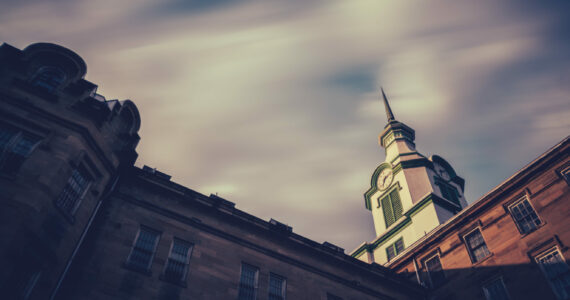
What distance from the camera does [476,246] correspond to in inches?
964

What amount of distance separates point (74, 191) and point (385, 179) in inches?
1333

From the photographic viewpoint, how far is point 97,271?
16031 mm

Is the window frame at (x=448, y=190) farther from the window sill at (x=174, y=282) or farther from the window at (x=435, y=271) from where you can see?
the window sill at (x=174, y=282)

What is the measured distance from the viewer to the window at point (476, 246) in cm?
2393

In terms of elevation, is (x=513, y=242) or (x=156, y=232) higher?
(x=513, y=242)

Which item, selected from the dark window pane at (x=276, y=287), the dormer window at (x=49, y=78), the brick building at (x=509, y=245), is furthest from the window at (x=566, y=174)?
the dormer window at (x=49, y=78)

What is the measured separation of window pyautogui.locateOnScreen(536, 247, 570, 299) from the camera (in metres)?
19.1

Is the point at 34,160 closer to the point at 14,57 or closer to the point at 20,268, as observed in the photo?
the point at 20,268

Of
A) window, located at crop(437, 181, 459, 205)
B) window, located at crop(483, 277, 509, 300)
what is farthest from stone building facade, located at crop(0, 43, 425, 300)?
window, located at crop(437, 181, 459, 205)

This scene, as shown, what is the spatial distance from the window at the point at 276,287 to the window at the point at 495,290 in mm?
11389

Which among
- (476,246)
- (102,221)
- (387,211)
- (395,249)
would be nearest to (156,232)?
(102,221)

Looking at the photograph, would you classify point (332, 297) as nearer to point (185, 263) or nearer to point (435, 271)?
point (435, 271)

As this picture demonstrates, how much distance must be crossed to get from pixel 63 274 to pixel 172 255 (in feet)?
15.5

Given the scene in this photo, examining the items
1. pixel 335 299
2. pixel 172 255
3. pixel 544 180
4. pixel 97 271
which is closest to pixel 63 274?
pixel 97 271
